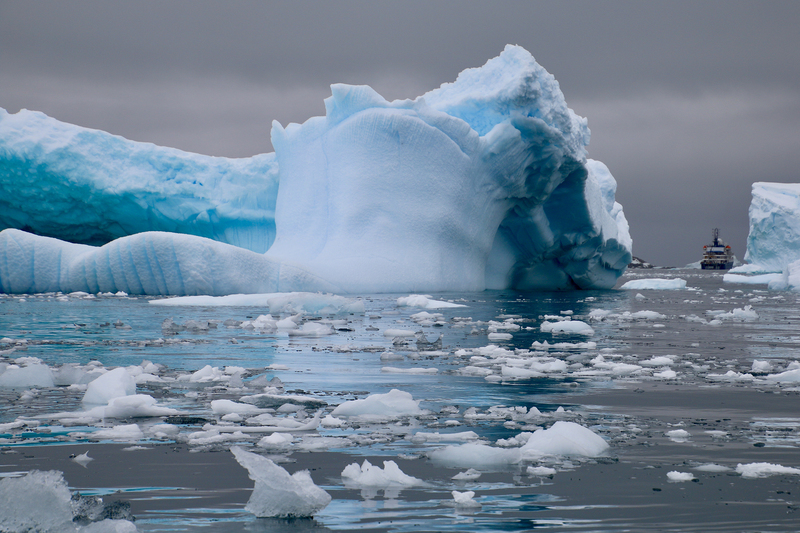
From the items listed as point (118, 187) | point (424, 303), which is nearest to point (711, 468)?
point (424, 303)

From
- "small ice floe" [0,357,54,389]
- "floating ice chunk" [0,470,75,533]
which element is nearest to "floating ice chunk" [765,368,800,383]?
"floating ice chunk" [0,470,75,533]

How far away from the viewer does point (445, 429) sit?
9.59ft

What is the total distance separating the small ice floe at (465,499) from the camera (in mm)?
1980

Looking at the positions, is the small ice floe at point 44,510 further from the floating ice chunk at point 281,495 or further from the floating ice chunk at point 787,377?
the floating ice chunk at point 787,377

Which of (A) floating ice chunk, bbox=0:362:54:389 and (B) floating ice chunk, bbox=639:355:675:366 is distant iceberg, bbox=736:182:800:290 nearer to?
(B) floating ice chunk, bbox=639:355:675:366

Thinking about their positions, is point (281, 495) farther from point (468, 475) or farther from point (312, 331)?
point (312, 331)

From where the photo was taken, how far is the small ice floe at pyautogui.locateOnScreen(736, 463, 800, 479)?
2.28 meters

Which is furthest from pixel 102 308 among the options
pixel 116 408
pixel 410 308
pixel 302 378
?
pixel 116 408

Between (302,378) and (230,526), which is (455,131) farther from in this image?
(230,526)

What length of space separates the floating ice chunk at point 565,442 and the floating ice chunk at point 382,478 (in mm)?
533

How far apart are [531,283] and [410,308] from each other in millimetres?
10990

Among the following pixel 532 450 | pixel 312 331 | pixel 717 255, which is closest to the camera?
pixel 532 450

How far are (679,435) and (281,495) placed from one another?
5.58ft

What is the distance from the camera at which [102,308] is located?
1010 centimetres
